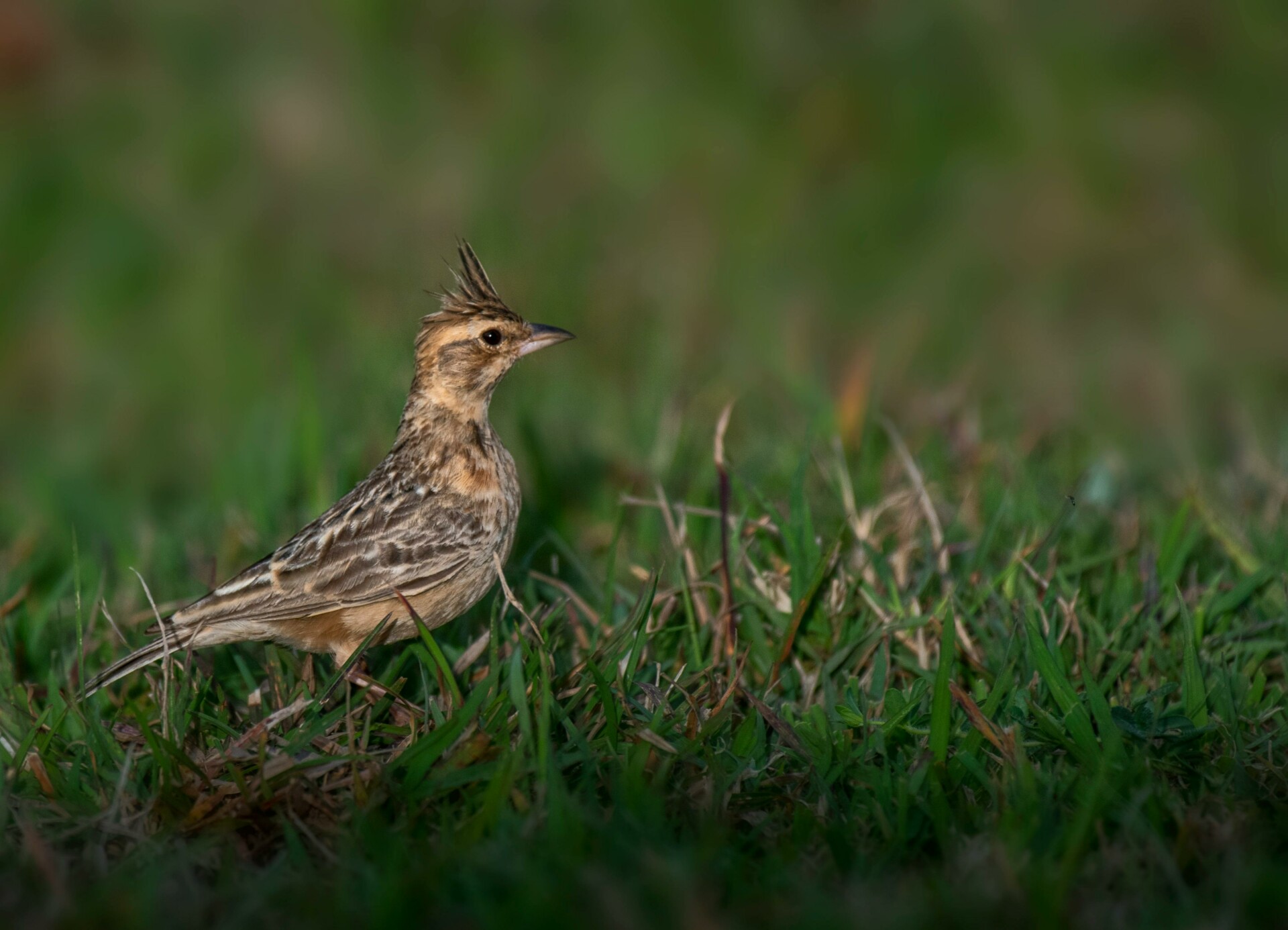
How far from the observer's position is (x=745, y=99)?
11875 mm

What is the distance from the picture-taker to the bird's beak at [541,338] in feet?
19.1

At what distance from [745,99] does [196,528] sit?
6.52m

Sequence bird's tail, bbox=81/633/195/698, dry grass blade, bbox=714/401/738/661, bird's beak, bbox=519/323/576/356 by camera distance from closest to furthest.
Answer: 1. bird's tail, bbox=81/633/195/698
2. dry grass blade, bbox=714/401/738/661
3. bird's beak, bbox=519/323/576/356

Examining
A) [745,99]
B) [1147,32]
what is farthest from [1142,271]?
[745,99]

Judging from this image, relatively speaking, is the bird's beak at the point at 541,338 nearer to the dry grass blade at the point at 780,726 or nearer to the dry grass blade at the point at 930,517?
the dry grass blade at the point at 930,517

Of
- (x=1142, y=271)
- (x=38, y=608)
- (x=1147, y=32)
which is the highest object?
(x=1147, y=32)

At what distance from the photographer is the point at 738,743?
15.0 feet

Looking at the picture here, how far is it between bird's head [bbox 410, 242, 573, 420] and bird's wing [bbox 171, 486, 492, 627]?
46 centimetres

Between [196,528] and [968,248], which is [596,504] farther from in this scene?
[968,248]

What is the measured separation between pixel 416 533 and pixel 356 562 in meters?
0.24

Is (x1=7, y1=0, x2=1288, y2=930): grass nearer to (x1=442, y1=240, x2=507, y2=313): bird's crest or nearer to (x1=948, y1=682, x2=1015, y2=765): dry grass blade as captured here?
(x1=948, y1=682, x2=1015, y2=765): dry grass blade

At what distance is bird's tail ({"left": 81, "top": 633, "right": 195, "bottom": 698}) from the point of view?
4871 mm

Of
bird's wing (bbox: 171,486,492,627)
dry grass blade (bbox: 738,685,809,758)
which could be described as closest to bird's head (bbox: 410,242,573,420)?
bird's wing (bbox: 171,486,492,627)

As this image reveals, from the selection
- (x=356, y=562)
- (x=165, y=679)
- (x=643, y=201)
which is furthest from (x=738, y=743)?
(x=643, y=201)
